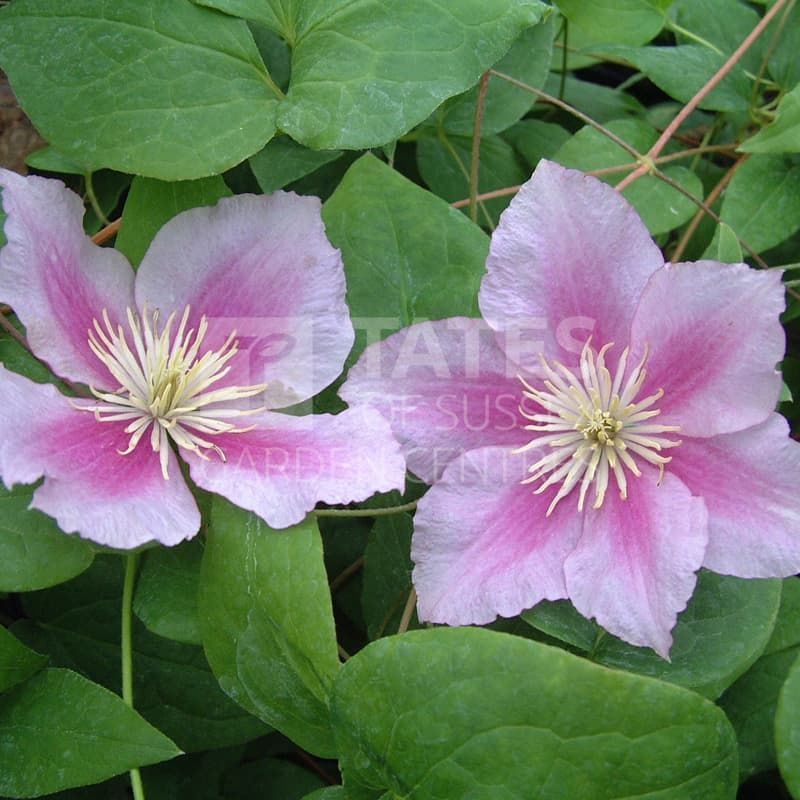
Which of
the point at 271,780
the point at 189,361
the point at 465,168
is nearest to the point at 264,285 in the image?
the point at 189,361

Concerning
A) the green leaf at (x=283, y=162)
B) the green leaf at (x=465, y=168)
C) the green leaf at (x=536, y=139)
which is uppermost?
the green leaf at (x=283, y=162)

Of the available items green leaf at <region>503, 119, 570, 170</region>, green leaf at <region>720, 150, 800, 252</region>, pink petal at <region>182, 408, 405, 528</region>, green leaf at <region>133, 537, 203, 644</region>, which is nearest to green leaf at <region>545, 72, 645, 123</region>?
green leaf at <region>503, 119, 570, 170</region>

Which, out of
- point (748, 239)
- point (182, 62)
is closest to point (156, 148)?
point (182, 62)

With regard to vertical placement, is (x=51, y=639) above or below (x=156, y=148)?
below

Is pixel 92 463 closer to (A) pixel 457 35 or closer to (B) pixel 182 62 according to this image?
(B) pixel 182 62

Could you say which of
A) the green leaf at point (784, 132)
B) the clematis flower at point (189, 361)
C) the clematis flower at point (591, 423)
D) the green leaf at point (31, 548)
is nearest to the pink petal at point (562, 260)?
the clematis flower at point (591, 423)

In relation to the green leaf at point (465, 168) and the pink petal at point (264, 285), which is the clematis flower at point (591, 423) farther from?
the green leaf at point (465, 168)
